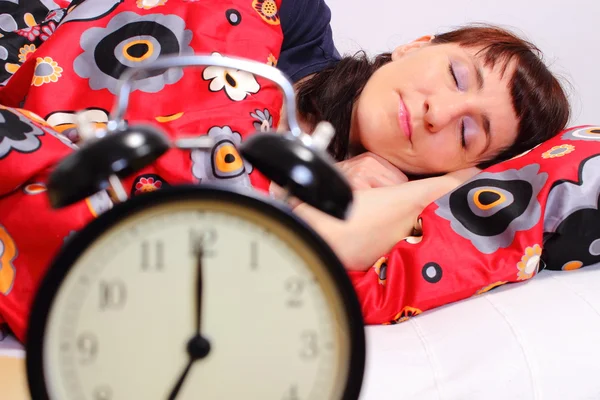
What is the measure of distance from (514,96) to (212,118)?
0.55 meters

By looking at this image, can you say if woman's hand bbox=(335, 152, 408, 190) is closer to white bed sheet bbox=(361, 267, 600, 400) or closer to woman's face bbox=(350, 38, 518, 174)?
woman's face bbox=(350, 38, 518, 174)

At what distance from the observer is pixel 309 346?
359 mm

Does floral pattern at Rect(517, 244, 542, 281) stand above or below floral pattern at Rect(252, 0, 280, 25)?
below

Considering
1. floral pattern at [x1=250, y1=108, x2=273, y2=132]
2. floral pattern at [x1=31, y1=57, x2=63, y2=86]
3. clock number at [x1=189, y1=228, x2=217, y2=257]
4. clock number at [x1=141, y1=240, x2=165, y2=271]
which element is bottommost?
floral pattern at [x1=250, y1=108, x2=273, y2=132]

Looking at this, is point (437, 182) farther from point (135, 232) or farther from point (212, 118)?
point (135, 232)

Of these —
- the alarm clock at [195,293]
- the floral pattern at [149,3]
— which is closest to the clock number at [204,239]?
the alarm clock at [195,293]

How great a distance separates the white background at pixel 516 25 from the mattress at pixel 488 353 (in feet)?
3.02

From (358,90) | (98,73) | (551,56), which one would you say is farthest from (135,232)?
(551,56)

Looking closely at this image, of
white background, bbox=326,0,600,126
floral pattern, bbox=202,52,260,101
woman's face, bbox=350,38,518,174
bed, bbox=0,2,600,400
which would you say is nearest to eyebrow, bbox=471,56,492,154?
woman's face, bbox=350,38,518,174

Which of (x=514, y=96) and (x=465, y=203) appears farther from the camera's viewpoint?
(x=514, y=96)

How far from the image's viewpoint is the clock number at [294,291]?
354 mm

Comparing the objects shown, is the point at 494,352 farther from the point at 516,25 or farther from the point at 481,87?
the point at 516,25

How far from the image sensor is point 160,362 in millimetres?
355

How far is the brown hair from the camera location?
1.00 metres
